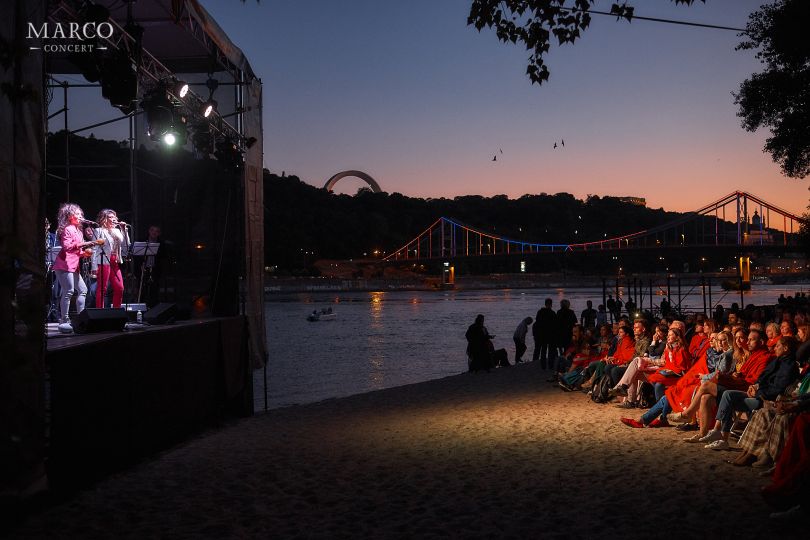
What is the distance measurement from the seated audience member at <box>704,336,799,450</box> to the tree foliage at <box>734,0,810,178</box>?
7894mm

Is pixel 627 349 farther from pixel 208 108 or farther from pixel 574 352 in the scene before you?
pixel 208 108

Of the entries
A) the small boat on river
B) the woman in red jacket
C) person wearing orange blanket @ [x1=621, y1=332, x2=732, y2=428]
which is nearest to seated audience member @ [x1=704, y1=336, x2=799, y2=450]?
person wearing orange blanket @ [x1=621, y1=332, x2=732, y2=428]

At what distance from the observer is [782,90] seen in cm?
1314

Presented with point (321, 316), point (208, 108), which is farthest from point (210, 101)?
point (321, 316)

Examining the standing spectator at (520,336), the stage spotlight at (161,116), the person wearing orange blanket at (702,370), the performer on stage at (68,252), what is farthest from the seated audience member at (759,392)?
the standing spectator at (520,336)

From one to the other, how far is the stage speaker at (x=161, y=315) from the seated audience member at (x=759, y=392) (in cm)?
474

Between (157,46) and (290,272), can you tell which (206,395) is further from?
(290,272)

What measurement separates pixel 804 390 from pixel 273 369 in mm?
20187

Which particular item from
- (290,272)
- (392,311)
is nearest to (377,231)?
(290,272)

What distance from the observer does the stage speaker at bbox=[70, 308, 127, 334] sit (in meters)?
6.01

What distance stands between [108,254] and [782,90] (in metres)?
11.0

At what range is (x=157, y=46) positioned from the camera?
356 inches

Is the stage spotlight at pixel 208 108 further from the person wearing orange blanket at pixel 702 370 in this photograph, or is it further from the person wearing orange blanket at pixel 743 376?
the person wearing orange blanket at pixel 743 376

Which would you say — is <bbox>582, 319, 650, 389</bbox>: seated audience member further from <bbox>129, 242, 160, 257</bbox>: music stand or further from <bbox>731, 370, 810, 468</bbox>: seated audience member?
<bbox>129, 242, 160, 257</bbox>: music stand
